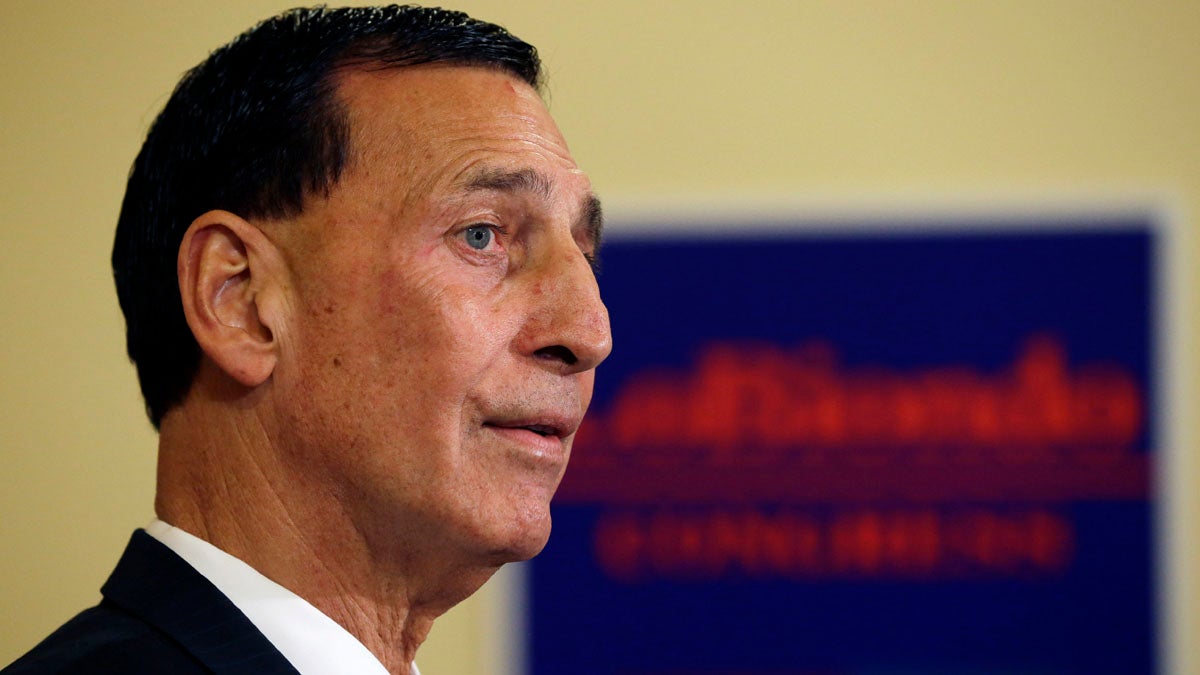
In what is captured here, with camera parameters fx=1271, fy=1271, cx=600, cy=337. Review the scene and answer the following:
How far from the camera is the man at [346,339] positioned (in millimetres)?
847

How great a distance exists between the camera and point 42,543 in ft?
6.03

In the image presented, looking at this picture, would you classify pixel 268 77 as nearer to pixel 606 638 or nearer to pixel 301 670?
pixel 301 670

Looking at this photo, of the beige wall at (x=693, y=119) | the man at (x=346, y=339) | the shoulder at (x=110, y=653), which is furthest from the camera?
the beige wall at (x=693, y=119)

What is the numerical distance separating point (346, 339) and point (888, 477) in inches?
46.8

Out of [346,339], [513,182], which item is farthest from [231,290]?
[513,182]

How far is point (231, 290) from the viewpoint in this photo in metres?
0.87

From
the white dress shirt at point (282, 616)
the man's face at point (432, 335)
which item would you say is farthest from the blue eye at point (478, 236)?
the white dress shirt at point (282, 616)

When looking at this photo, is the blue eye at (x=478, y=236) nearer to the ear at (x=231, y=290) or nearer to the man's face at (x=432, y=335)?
the man's face at (x=432, y=335)

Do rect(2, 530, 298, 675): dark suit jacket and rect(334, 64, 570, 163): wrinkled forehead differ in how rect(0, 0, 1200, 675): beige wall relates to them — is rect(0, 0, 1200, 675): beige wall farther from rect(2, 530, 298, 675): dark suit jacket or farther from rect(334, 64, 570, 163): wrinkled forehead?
rect(2, 530, 298, 675): dark suit jacket

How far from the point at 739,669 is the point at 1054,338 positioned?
2.20 feet

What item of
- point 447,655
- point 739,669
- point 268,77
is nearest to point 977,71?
point 739,669

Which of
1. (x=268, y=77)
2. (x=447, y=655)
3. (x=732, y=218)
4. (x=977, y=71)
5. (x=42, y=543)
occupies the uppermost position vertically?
(x=977, y=71)

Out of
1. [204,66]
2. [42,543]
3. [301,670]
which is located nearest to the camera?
[301,670]

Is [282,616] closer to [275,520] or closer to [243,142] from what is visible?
[275,520]
